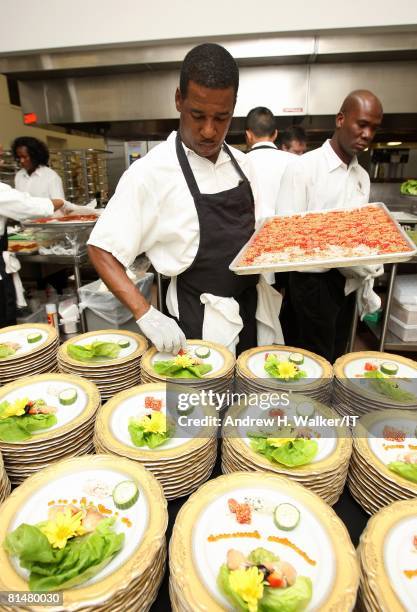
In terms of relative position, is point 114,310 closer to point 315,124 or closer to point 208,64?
point 208,64

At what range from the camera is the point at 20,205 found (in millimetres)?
2684

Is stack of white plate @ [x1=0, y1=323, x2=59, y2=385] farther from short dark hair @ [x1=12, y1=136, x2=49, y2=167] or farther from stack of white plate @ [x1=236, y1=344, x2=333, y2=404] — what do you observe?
short dark hair @ [x1=12, y1=136, x2=49, y2=167]

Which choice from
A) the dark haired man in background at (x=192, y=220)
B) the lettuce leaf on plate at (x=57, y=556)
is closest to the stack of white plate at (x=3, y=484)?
Answer: the lettuce leaf on plate at (x=57, y=556)

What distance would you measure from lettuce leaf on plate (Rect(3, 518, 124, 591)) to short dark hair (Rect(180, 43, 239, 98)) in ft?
3.88

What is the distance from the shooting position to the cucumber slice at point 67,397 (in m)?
1.02

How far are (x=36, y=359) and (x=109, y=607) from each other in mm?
866

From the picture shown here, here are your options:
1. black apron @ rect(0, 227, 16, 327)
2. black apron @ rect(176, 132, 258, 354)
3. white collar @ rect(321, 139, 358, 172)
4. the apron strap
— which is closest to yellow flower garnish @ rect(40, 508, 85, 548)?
black apron @ rect(176, 132, 258, 354)

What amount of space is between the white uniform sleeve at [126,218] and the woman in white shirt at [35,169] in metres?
3.58

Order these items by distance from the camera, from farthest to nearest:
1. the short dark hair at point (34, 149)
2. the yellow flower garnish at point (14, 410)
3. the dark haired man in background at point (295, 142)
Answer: the short dark hair at point (34, 149) < the dark haired man in background at point (295, 142) < the yellow flower garnish at point (14, 410)

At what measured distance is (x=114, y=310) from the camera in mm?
2709

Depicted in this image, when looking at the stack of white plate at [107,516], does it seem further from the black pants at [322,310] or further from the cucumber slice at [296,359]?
the black pants at [322,310]

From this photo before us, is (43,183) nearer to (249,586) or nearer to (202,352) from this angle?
(202,352)

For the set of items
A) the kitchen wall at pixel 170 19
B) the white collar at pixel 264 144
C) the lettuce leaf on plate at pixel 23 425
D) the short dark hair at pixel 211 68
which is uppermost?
the kitchen wall at pixel 170 19

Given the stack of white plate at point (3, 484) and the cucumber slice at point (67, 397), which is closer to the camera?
the stack of white plate at point (3, 484)
